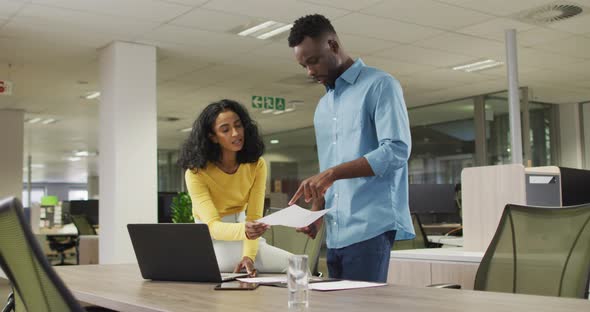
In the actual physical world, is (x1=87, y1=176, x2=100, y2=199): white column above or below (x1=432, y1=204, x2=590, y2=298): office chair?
above

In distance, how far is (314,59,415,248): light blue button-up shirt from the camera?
76.1 inches

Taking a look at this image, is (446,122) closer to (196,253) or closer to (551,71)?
(551,71)

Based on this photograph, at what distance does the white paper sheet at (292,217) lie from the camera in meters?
1.73

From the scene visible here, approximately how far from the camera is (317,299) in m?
1.48

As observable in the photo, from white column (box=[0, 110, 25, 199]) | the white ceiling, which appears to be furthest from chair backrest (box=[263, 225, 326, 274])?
white column (box=[0, 110, 25, 199])

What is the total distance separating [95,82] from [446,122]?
18.7 ft

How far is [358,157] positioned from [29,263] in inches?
45.3

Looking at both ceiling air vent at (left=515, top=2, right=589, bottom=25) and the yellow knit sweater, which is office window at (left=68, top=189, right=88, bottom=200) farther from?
the yellow knit sweater

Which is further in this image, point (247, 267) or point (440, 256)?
point (440, 256)

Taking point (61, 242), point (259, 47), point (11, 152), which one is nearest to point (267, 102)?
point (259, 47)

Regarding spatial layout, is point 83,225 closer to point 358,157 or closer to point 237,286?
point 358,157

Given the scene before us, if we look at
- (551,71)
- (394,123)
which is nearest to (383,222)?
(394,123)

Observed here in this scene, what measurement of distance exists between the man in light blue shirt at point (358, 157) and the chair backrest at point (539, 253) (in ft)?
1.41

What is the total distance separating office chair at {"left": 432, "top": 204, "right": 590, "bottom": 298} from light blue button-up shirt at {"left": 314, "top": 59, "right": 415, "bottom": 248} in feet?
1.36
